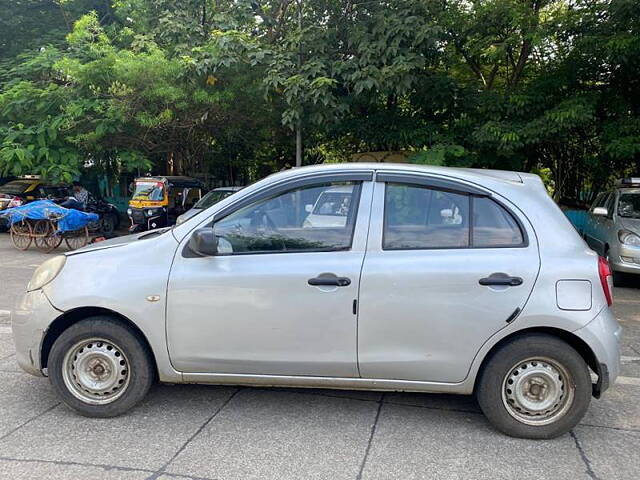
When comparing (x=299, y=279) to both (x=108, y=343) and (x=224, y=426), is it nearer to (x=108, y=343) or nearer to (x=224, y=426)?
(x=224, y=426)

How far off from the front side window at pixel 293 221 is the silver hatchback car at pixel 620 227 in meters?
6.40

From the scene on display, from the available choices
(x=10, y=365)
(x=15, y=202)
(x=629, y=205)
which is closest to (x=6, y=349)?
(x=10, y=365)

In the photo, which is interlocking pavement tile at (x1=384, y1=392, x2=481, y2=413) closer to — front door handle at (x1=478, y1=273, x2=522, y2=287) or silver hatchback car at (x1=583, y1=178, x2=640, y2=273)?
front door handle at (x1=478, y1=273, x2=522, y2=287)

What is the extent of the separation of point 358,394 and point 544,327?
150 centimetres

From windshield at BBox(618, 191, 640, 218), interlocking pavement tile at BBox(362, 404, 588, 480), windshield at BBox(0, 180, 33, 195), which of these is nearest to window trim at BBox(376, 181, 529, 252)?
interlocking pavement tile at BBox(362, 404, 588, 480)

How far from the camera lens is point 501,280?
318 centimetres

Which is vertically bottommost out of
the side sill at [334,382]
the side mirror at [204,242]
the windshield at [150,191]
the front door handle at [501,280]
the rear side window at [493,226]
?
the side sill at [334,382]

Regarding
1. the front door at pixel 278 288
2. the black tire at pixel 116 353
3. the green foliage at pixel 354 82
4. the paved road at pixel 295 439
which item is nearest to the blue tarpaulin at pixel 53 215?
the green foliage at pixel 354 82

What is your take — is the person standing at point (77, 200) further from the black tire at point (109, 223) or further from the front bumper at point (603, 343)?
the front bumper at point (603, 343)

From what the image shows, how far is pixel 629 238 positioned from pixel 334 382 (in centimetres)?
664

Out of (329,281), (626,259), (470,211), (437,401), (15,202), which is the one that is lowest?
(437,401)

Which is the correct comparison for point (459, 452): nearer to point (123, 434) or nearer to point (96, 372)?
point (123, 434)

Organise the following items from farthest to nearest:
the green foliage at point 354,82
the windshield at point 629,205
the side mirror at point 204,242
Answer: the green foliage at point 354,82 < the windshield at point 629,205 < the side mirror at point 204,242

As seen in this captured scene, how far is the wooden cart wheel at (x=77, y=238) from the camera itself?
11.9 metres
